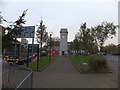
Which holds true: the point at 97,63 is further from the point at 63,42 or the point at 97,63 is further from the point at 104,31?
the point at 63,42

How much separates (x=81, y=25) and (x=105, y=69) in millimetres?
29637

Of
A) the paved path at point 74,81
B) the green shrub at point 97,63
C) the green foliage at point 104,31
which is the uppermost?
the green foliage at point 104,31

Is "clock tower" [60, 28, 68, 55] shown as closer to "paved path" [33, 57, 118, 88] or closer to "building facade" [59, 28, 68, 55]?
"building facade" [59, 28, 68, 55]

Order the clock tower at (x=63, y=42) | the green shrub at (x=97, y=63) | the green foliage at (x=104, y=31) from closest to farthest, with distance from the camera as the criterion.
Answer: the green shrub at (x=97, y=63), the green foliage at (x=104, y=31), the clock tower at (x=63, y=42)

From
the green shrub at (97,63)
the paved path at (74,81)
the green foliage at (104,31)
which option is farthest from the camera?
the green foliage at (104,31)

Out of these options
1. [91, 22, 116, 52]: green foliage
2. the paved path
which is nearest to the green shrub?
the paved path

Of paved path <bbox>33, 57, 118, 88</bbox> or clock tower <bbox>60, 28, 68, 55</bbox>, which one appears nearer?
paved path <bbox>33, 57, 118, 88</bbox>

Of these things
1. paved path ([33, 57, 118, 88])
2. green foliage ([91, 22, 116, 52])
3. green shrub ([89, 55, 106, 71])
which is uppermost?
green foliage ([91, 22, 116, 52])

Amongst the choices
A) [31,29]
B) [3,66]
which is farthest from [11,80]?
[31,29]

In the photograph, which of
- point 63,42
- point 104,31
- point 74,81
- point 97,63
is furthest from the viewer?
point 63,42

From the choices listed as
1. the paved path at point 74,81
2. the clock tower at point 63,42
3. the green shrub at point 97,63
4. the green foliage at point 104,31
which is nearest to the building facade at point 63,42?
the clock tower at point 63,42

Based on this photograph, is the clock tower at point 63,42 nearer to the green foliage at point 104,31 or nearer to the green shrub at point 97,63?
the green foliage at point 104,31

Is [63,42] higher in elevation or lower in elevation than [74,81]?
higher

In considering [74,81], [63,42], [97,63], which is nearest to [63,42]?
[63,42]
